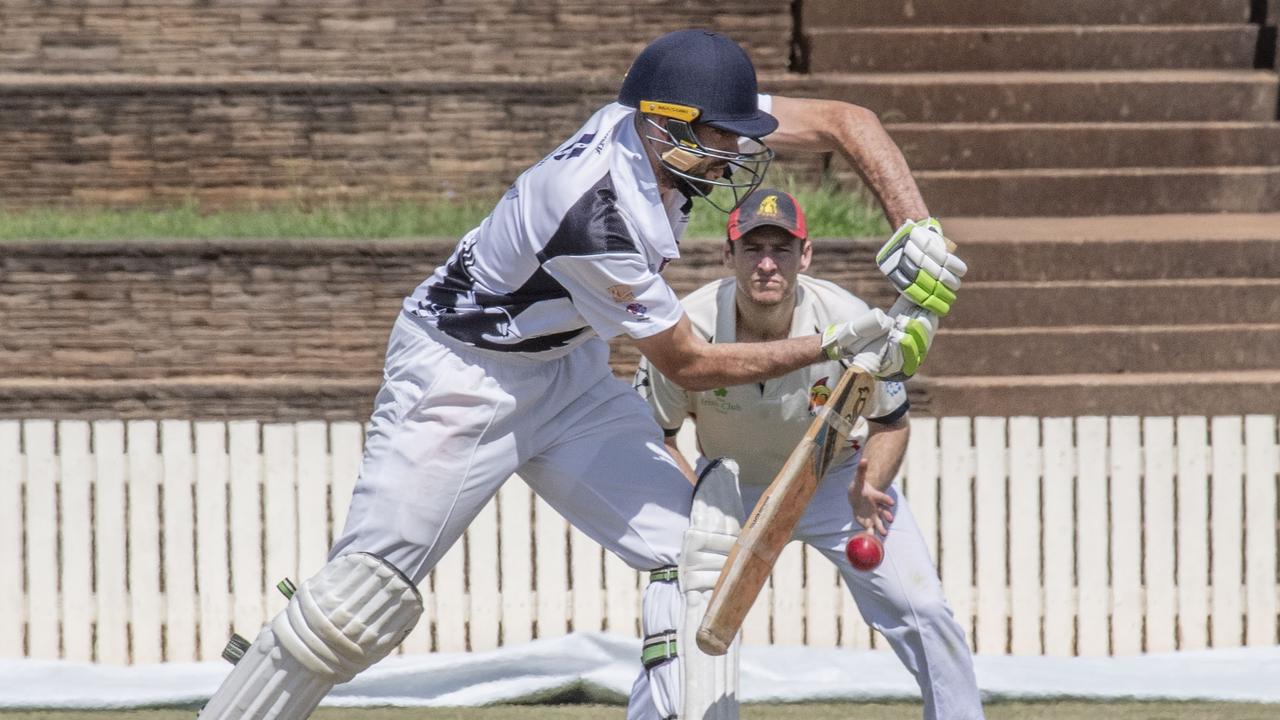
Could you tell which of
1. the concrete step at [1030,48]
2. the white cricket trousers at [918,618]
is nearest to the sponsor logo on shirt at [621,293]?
the white cricket trousers at [918,618]

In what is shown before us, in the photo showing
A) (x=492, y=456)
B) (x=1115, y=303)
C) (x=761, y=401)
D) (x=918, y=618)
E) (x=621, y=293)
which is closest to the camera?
(x=621, y=293)

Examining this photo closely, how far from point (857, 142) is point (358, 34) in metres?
5.64

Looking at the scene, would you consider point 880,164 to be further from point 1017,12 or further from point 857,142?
point 1017,12

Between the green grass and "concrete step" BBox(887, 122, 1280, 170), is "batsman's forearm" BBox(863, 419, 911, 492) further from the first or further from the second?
"concrete step" BBox(887, 122, 1280, 170)

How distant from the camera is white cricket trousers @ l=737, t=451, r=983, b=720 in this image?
14.0ft

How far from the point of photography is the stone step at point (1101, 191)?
8797mm

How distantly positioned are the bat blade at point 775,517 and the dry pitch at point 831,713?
175cm

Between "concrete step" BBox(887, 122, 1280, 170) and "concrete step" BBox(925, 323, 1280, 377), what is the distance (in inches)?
52.5

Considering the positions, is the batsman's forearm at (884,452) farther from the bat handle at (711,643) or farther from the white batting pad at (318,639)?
the white batting pad at (318,639)

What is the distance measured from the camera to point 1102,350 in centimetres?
784

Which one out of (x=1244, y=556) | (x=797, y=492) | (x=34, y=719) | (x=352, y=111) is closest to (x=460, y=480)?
(x=797, y=492)

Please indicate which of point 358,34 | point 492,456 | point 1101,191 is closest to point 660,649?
point 492,456

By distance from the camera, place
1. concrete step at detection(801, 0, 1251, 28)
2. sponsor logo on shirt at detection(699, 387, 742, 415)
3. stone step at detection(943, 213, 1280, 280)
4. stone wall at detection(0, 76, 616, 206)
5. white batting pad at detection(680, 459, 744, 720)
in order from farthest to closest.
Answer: concrete step at detection(801, 0, 1251, 28) → stone wall at detection(0, 76, 616, 206) → stone step at detection(943, 213, 1280, 280) → sponsor logo on shirt at detection(699, 387, 742, 415) → white batting pad at detection(680, 459, 744, 720)

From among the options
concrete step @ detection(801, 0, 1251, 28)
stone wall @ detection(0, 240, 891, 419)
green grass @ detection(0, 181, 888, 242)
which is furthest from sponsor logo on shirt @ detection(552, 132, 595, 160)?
concrete step @ detection(801, 0, 1251, 28)
